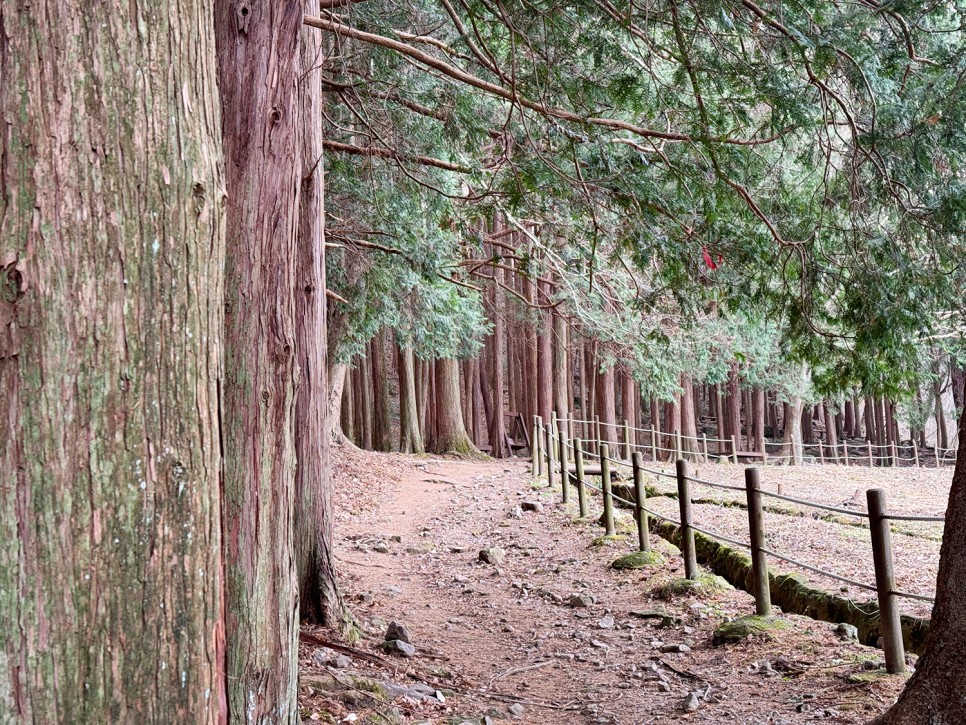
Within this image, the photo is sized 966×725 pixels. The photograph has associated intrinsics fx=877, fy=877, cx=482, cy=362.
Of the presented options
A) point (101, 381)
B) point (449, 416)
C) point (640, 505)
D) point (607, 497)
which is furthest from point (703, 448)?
point (101, 381)

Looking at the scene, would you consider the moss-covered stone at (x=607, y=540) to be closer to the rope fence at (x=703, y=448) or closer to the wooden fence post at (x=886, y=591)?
the wooden fence post at (x=886, y=591)

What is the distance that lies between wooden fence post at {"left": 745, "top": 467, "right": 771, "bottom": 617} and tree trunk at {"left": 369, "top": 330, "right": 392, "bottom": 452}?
60.3ft

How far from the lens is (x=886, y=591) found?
5152 millimetres

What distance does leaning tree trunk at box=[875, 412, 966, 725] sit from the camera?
143 inches

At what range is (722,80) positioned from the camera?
7.33m

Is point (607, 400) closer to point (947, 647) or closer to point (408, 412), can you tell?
point (408, 412)

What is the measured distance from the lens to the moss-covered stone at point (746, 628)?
20.7 ft

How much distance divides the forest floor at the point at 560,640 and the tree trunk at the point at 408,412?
429 inches

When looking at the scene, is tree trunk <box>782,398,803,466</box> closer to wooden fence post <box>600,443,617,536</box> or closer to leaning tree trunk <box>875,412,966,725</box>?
wooden fence post <box>600,443,617,536</box>

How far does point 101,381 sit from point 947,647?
351cm

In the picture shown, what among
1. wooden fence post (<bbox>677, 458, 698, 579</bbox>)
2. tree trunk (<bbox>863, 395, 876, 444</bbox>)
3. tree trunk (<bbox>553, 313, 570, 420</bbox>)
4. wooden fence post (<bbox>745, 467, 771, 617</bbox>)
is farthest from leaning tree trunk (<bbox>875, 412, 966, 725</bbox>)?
tree trunk (<bbox>863, 395, 876, 444</bbox>)

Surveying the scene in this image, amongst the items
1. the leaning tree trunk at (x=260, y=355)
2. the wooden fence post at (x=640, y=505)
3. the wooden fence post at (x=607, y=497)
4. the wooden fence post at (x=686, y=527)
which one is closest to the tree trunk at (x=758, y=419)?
the wooden fence post at (x=607, y=497)

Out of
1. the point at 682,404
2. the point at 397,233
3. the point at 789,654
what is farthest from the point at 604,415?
the point at 789,654

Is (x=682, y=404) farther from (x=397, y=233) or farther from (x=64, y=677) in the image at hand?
(x=64, y=677)
